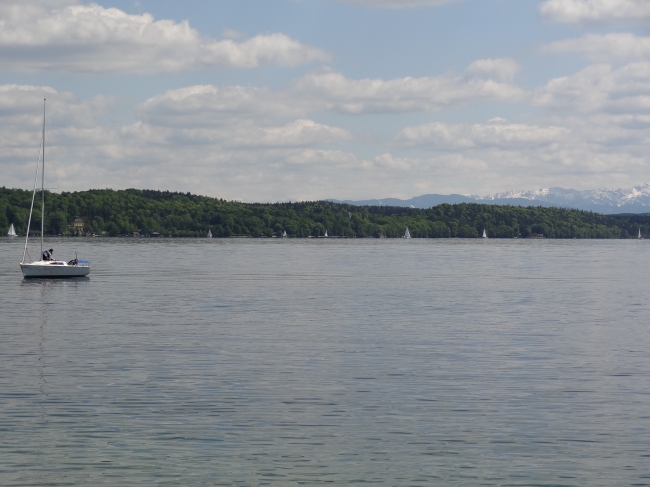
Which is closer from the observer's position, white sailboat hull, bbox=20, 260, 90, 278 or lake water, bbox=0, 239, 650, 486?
lake water, bbox=0, 239, 650, 486

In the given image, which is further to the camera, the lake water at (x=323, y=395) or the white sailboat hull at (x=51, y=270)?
the white sailboat hull at (x=51, y=270)

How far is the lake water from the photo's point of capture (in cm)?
2362

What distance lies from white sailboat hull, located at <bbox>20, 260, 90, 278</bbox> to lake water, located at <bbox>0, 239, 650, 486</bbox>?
27.3m

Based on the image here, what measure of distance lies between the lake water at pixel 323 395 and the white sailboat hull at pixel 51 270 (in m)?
27.3

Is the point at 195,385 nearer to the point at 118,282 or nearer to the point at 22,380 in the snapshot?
the point at 22,380

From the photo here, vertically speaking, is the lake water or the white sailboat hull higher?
the white sailboat hull

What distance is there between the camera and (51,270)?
97375 millimetres

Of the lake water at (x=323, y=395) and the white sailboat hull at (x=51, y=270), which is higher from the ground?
the white sailboat hull at (x=51, y=270)

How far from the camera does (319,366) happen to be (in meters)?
39.2

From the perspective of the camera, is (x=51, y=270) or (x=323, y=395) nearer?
(x=323, y=395)

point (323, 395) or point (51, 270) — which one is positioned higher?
point (51, 270)

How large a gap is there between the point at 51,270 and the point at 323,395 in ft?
230

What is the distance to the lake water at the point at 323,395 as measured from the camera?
77.5ft

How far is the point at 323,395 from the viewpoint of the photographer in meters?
32.5
